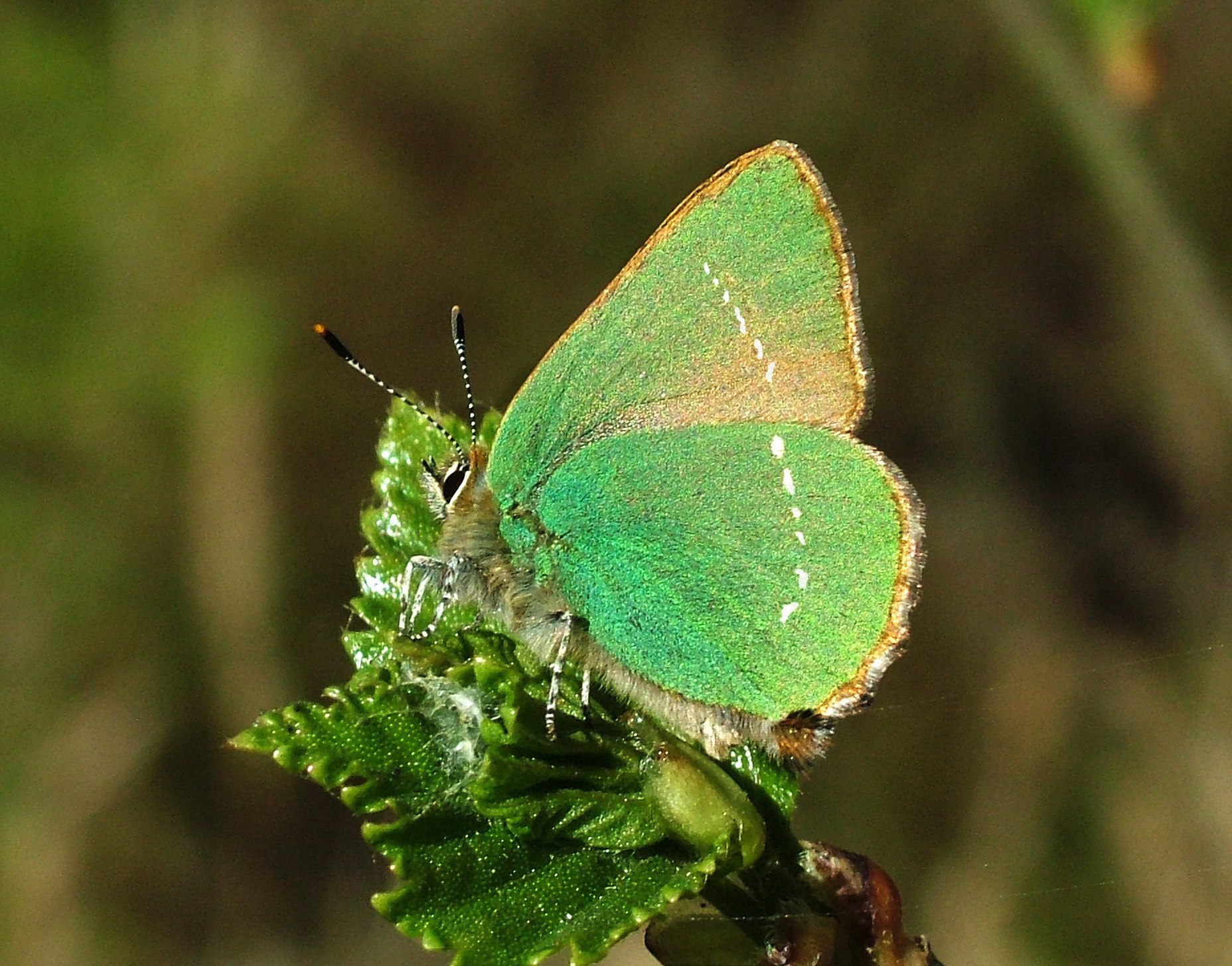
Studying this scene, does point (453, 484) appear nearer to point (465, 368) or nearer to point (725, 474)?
point (465, 368)

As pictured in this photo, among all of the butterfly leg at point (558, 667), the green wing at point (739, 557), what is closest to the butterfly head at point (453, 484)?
the green wing at point (739, 557)

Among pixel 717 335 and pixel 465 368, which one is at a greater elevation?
pixel 465 368

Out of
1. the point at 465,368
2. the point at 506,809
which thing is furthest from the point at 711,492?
the point at 506,809

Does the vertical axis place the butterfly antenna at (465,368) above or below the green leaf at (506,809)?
above

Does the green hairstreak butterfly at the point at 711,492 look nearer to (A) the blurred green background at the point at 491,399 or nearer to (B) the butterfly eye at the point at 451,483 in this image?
(B) the butterfly eye at the point at 451,483

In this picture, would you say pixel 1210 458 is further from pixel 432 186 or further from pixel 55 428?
pixel 55 428

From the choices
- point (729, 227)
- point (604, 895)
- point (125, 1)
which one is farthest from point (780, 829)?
point (125, 1)

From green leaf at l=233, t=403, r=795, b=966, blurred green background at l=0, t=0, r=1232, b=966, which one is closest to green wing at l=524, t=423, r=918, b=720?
green leaf at l=233, t=403, r=795, b=966
